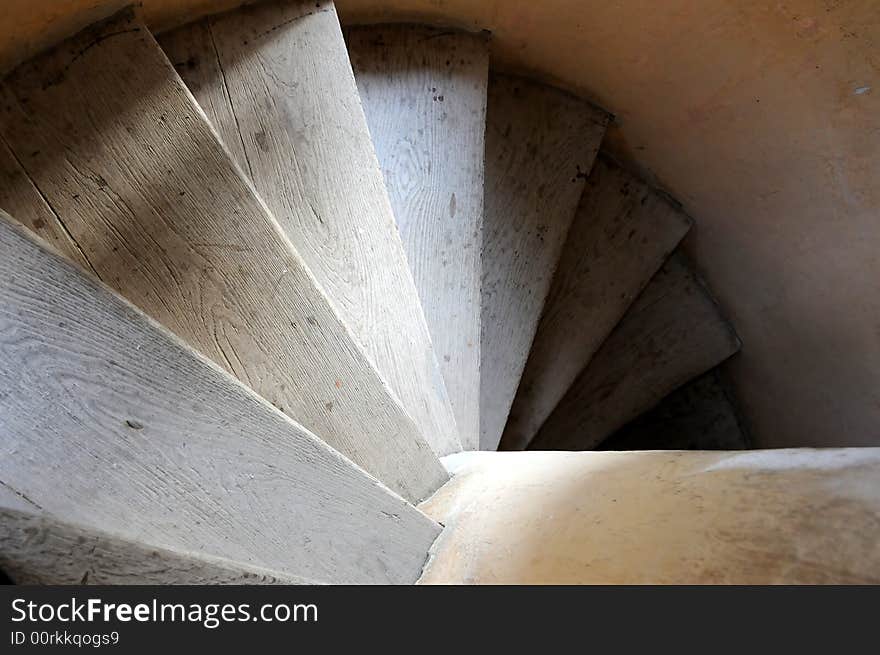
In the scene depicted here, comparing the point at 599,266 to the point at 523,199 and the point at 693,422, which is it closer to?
the point at 523,199

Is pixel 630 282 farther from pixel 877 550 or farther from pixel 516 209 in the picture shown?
pixel 877 550

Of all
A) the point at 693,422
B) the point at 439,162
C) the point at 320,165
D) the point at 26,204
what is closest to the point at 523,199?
the point at 439,162

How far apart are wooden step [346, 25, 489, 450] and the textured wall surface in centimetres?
9

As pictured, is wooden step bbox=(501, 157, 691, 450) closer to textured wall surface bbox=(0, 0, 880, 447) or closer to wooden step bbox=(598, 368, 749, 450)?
textured wall surface bbox=(0, 0, 880, 447)

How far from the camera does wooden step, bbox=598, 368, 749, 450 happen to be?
2760mm

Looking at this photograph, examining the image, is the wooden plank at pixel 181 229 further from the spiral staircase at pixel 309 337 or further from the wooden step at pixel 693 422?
the wooden step at pixel 693 422

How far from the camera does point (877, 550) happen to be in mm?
766

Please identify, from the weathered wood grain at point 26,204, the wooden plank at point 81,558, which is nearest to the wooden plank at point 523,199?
the weathered wood grain at point 26,204

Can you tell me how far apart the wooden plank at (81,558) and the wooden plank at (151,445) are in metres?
0.09

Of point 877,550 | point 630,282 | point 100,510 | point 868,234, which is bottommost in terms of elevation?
point 877,550

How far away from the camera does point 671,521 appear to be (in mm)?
971

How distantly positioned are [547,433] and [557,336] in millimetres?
392

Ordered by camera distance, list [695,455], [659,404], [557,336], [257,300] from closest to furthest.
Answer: [695,455] < [257,300] < [557,336] < [659,404]
